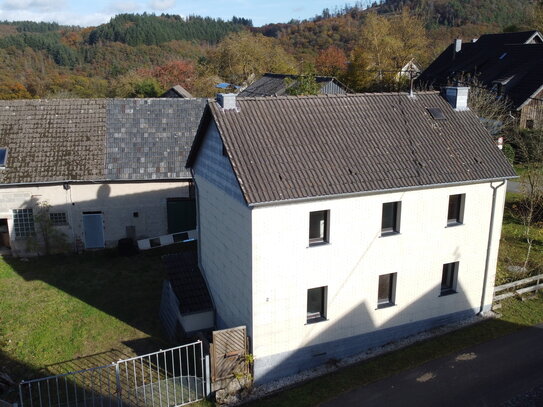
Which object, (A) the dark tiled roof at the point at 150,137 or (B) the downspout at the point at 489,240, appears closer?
(B) the downspout at the point at 489,240

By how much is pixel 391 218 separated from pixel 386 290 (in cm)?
239

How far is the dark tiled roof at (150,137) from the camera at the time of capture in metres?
24.0

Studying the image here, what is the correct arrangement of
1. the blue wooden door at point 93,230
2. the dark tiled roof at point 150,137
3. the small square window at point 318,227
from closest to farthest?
the small square window at point 318,227 < the blue wooden door at point 93,230 < the dark tiled roof at point 150,137

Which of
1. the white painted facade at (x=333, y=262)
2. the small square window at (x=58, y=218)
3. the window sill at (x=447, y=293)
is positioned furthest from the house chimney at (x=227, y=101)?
the small square window at (x=58, y=218)

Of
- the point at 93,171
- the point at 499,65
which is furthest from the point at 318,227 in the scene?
the point at 499,65

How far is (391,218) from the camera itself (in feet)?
50.1

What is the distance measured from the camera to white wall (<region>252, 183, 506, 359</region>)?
13.5 m

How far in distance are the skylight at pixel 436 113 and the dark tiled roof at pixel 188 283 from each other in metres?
9.81

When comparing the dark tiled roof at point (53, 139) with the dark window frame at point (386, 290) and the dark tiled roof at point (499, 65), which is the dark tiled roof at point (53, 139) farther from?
the dark tiled roof at point (499, 65)

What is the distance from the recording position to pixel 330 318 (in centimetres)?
1468

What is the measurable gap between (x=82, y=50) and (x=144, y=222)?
88.3 meters

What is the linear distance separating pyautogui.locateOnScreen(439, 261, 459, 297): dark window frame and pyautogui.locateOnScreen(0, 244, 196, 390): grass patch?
31.5 ft

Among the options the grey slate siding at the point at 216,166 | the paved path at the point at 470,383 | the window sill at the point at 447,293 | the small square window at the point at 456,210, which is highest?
the grey slate siding at the point at 216,166

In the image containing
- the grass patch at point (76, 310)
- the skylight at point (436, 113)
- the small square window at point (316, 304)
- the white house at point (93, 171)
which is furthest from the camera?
the white house at point (93, 171)
